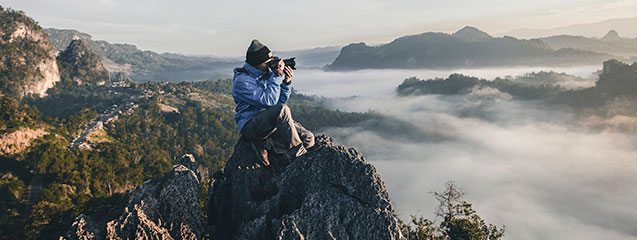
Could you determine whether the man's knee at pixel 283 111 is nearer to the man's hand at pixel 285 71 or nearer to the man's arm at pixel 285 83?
the man's arm at pixel 285 83

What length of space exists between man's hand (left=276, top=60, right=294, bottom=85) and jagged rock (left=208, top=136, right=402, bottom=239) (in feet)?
8.93

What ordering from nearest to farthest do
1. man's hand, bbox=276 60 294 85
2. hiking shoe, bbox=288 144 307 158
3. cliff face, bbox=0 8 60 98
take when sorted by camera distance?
man's hand, bbox=276 60 294 85 < hiking shoe, bbox=288 144 307 158 < cliff face, bbox=0 8 60 98

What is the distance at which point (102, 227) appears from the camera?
1234cm

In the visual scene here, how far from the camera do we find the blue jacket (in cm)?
1052

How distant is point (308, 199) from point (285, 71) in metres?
4.39

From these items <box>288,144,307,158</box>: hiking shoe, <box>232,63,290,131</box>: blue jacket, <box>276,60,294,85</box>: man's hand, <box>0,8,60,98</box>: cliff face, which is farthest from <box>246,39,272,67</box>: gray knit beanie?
<box>0,8,60,98</box>: cliff face

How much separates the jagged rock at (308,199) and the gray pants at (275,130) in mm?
710

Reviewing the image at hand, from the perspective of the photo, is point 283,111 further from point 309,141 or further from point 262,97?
point 309,141

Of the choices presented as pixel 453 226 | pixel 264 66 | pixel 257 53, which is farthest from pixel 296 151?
pixel 453 226

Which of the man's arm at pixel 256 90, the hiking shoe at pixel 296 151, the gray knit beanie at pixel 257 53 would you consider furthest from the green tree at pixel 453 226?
the gray knit beanie at pixel 257 53

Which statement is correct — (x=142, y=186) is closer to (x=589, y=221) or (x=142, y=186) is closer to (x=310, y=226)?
(x=310, y=226)

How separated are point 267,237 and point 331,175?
9.48 feet

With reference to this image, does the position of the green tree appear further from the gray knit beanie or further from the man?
the gray knit beanie

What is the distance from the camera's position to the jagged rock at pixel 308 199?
9750 mm
